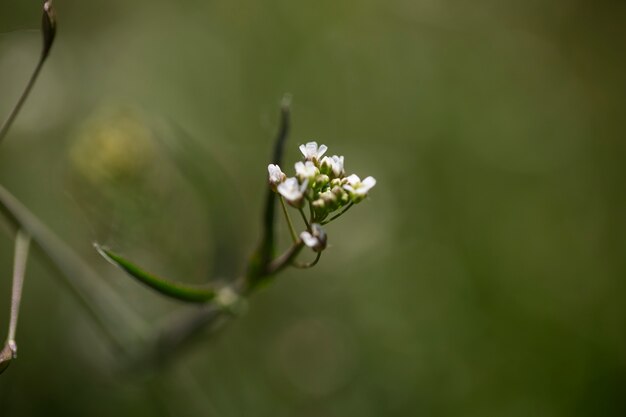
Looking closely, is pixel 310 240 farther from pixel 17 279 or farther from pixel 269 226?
pixel 17 279

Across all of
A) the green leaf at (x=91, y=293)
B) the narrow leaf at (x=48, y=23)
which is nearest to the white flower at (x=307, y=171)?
the narrow leaf at (x=48, y=23)

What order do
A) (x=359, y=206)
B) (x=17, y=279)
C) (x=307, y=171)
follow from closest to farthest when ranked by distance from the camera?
(x=307, y=171)
(x=17, y=279)
(x=359, y=206)

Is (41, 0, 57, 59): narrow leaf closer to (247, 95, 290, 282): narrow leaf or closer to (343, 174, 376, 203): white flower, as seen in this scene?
(247, 95, 290, 282): narrow leaf

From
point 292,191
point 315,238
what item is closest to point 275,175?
point 292,191

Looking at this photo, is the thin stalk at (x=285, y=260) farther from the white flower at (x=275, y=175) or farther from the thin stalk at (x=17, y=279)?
the thin stalk at (x=17, y=279)

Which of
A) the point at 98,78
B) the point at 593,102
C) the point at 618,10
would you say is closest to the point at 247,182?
the point at 98,78

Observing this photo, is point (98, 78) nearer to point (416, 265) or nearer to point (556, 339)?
point (416, 265)

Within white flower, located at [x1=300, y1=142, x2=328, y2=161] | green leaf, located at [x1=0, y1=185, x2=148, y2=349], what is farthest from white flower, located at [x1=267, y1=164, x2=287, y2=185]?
green leaf, located at [x1=0, y1=185, x2=148, y2=349]
